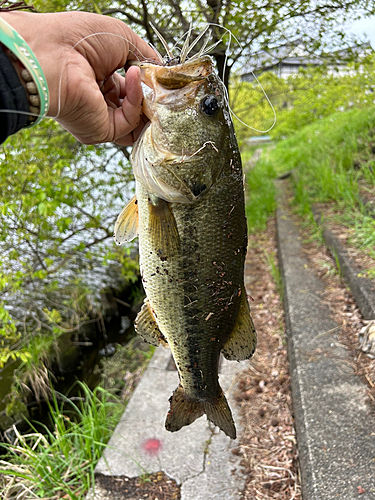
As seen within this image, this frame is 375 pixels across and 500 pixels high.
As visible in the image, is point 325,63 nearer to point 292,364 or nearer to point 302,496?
point 292,364

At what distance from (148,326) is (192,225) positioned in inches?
24.8

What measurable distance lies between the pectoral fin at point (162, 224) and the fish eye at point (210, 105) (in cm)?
40

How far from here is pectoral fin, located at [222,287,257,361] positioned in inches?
67.9

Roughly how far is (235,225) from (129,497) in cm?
204

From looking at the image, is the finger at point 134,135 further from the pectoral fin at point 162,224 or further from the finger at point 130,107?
the pectoral fin at point 162,224

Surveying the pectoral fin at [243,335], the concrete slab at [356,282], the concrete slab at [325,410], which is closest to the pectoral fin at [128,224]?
the pectoral fin at [243,335]

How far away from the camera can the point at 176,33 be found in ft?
12.5

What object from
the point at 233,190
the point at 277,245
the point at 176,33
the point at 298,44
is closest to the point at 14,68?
the point at 233,190

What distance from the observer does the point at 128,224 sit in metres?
1.72

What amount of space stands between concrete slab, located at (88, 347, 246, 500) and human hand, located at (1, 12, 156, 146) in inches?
88.9

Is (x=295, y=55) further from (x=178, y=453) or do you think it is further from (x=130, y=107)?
(x=178, y=453)

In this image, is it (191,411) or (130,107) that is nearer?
(130,107)

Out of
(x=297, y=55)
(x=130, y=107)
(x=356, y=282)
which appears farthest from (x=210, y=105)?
(x=297, y=55)

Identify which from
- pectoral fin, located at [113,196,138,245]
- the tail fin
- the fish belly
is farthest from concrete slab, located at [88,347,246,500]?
pectoral fin, located at [113,196,138,245]
